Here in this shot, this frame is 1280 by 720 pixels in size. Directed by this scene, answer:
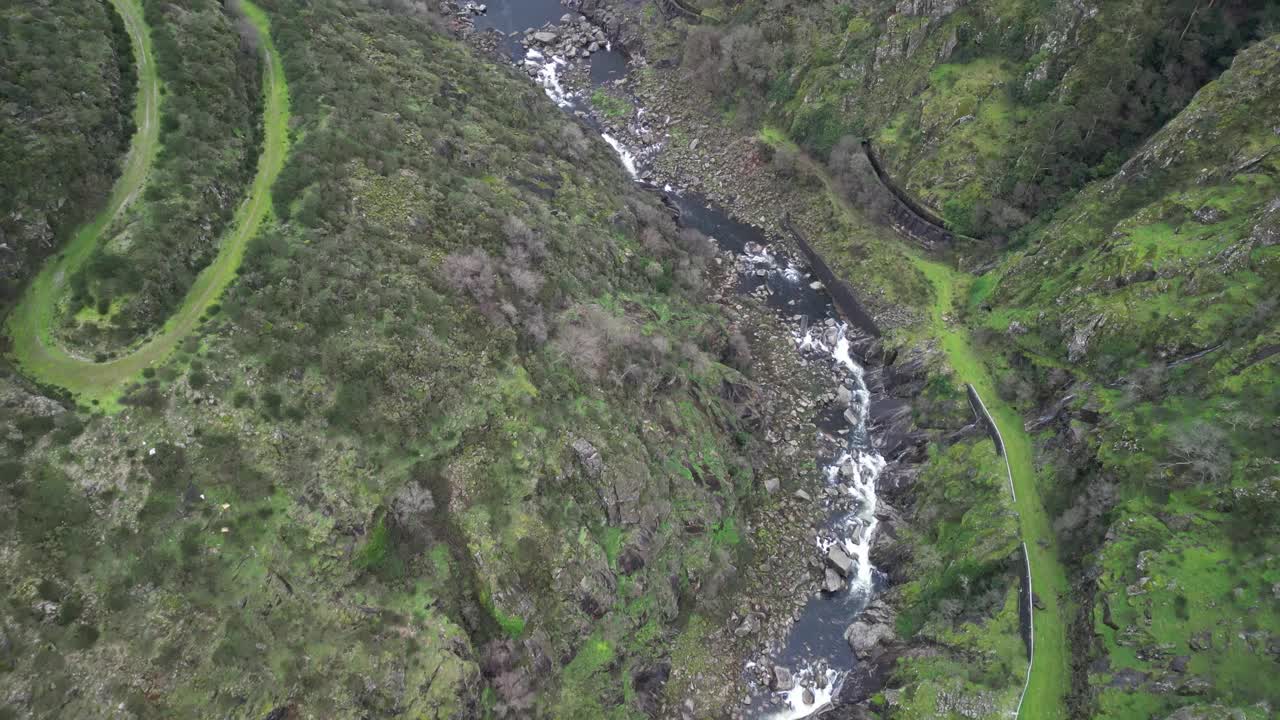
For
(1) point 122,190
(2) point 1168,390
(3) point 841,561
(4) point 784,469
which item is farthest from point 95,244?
(2) point 1168,390

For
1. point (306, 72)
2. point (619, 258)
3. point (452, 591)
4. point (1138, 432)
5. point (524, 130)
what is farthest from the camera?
point (524, 130)

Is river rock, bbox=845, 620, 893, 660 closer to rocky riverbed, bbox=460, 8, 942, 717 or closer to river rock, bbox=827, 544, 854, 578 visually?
rocky riverbed, bbox=460, 8, 942, 717

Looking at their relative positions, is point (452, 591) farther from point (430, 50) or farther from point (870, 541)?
point (430, 50)

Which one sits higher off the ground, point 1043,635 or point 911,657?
point 1043,635

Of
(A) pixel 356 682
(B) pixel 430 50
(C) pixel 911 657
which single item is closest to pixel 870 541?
(C) pixel 911 657

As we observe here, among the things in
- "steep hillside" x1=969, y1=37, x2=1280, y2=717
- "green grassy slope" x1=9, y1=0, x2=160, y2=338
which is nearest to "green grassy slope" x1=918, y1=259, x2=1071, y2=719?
"steep hillside" x1=969, y1=37, x2=1280, y2=717

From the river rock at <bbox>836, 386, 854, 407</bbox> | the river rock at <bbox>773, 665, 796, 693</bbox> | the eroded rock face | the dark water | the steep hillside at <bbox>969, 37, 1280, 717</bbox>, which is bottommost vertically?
the river rock at <bbox>773, 665, 796, 693</bbox>

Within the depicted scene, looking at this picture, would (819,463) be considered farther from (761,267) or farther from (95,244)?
(95,244)
